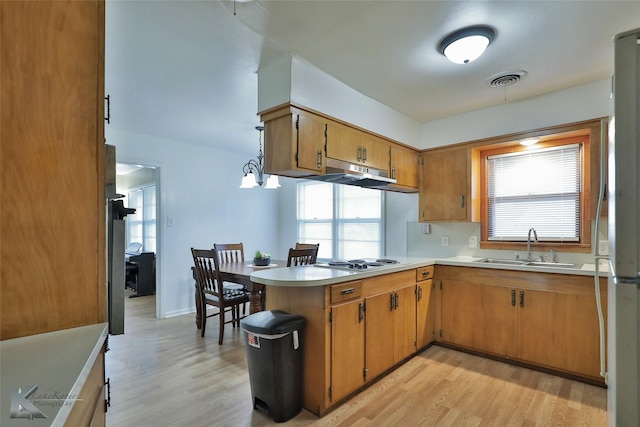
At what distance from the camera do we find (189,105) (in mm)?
3252

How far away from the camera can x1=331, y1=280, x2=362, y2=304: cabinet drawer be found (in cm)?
214

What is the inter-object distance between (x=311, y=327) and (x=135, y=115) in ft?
9.78

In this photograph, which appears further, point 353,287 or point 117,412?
point 353,287

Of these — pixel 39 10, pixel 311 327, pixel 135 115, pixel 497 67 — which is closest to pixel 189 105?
pixel 135 115

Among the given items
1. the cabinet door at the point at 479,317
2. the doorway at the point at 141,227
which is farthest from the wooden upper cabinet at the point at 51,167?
the doorway at the point at 141,227

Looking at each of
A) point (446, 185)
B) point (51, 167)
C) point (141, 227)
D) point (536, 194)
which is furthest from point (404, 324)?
point (141, 227)

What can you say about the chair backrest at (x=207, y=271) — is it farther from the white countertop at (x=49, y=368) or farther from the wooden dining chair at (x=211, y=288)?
the white countertop at (x=49, y=368)

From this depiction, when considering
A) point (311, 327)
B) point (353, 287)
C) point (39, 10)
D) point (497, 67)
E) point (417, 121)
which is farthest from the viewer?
point (417, 121)

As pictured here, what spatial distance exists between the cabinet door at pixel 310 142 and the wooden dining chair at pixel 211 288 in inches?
60.6

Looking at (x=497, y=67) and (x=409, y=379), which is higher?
(x=497, y=67)

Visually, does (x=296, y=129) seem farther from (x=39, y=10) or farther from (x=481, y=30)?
(x=39, y=10)

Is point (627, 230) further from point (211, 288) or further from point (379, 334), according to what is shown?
point (211, 288)

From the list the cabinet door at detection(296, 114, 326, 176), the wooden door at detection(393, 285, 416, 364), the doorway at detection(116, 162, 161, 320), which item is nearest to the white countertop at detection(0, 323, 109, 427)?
the cabinet door at detection(296, 114, 326, 176)

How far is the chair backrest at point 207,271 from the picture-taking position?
3.38m
